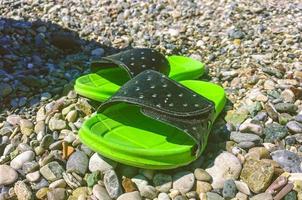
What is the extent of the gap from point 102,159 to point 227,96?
786 millimetres

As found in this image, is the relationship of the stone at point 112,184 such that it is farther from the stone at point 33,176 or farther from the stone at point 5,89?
the stone at point 5,89

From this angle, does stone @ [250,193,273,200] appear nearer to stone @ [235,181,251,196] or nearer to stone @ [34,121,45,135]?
stone @ [235,181,251,196]

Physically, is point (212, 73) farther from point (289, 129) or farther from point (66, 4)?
point (66, 4)

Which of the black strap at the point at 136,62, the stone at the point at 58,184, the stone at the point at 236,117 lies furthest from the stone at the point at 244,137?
the stone at the point at 58,184

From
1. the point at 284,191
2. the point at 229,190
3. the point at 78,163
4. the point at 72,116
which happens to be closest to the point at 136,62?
the point at 72,116

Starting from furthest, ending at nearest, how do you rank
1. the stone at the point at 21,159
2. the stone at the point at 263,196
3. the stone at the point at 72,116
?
1. the stone at the point at 72,116
2. the stone at the point at 21,159
3. the stone at the point at 263,196

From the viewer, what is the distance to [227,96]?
231 centimetres

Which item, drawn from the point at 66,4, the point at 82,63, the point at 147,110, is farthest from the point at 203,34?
the point at 147,110

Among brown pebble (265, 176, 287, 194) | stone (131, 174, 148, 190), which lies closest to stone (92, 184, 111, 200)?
stone (131, 174, 148, 190)

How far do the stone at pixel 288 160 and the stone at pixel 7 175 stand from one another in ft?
3.24

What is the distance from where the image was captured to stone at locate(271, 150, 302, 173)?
1.74 m

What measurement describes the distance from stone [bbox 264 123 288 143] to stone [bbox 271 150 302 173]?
4.4 inches

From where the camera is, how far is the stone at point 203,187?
1.68 meters

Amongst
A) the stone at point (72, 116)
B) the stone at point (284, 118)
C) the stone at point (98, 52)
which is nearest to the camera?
the stone at point (284, 118)
